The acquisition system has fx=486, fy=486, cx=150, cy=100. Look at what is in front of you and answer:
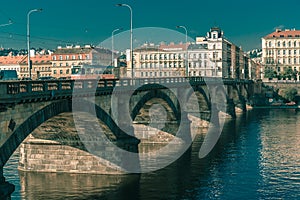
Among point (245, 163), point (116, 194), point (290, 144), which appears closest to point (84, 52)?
point (290, 144)

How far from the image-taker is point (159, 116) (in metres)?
73.1

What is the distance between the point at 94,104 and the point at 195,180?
12920 millimetres

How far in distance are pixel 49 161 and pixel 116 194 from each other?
10436 millimetres

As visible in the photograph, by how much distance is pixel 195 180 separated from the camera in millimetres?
48469

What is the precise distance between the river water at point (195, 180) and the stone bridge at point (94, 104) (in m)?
4.12

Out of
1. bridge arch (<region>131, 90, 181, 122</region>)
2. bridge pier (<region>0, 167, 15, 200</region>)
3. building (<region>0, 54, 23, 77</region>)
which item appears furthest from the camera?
building (<region>0, 54, 23, 77</region>)

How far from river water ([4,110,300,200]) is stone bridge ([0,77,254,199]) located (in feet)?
13.5

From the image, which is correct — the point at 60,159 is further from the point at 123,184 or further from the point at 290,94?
the point at 290,94

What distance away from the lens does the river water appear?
141ft

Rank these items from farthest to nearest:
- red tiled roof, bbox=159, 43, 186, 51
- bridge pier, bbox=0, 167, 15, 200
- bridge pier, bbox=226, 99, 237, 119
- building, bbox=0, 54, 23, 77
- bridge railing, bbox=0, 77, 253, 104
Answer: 1. red tiled roof, bbox=159, 43, 186, 51
2. bridge pier, bbox=226, 99, 237, 119
3. building, bbox=0, 54, 23, 77
4. bridge railing, bbox=0, 77, 253, 104
5. bridge pier, bbox=0, 167, 15, 200

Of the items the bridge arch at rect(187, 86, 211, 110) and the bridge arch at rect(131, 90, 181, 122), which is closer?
the bridge arch at rect(131, 90, 181, 122)

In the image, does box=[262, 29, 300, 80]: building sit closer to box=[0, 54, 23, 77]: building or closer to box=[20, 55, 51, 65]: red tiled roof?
box=[20, 55, 51, 65]: red tiled roof

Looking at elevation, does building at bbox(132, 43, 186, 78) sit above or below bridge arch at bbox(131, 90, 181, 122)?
above

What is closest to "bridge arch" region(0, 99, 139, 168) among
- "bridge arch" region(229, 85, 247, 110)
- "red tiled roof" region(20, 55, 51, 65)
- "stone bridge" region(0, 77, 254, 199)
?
"stone bridge" region(0, 77, 254, 199)
